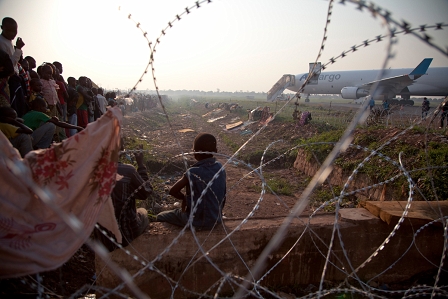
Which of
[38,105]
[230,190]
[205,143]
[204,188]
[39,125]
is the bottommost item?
[230,190]

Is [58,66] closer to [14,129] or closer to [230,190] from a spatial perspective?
[14,129]

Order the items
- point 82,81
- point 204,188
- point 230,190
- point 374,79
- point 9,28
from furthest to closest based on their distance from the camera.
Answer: point 374,79 < point 82,81 < point 9,28 < point 230,190 < point 204,188

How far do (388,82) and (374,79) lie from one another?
640cm

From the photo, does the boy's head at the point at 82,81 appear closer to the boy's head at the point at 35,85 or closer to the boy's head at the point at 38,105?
the boy's head at the point at 35,85

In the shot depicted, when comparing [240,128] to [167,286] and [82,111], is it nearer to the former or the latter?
[82,111]

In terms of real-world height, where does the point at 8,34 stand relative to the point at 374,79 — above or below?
below

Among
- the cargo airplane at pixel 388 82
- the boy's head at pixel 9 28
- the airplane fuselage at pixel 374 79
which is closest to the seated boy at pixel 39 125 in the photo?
the boy's head at pixel 9 28

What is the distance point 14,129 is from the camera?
327 centimetres

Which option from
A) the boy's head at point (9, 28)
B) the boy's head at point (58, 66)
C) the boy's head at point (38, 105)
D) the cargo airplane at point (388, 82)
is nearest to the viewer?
the boy's head at point (38, 105)

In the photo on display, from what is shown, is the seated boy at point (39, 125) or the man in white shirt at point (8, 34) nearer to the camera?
the seated boy at point (39, 125)

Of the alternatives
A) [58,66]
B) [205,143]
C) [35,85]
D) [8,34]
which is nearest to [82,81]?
[58,66]

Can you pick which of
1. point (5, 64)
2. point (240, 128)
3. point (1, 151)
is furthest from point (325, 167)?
point (240, 128)

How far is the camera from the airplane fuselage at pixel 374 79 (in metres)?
25.8

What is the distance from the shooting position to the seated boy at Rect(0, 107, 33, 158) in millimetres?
3225
